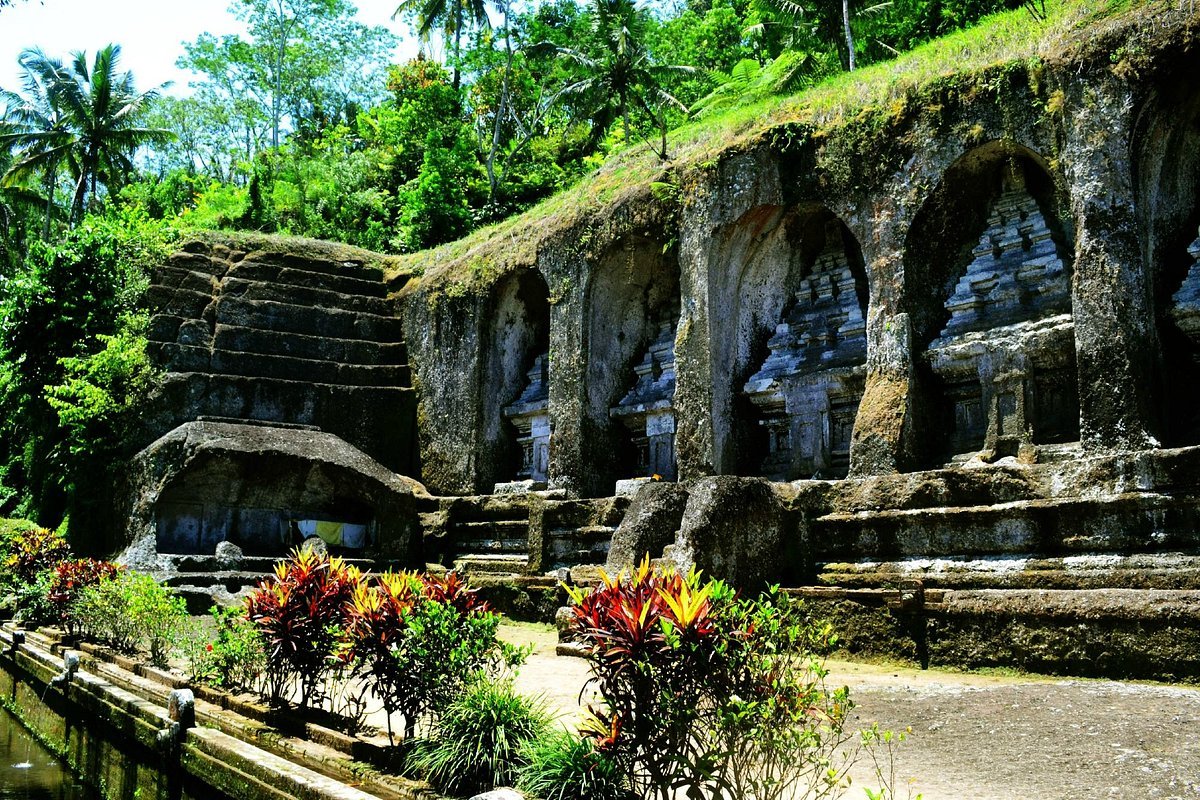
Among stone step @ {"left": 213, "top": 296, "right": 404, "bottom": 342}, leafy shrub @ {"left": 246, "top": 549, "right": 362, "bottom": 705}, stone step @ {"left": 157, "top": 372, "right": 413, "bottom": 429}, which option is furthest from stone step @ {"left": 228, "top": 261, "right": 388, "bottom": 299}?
leafy shrub @ {"left": 246, "top": 549, "right": 362, "bottom": 705}

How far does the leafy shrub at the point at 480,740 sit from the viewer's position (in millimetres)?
4781

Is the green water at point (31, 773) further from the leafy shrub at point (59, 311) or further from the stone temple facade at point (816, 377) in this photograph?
the leafy shrub at point (59, 311)

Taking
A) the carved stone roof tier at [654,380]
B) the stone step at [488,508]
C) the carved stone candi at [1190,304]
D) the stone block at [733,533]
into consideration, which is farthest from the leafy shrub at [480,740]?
the carved stone roof tier at [654,380]

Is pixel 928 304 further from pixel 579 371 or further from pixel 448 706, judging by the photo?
pixel 448 706

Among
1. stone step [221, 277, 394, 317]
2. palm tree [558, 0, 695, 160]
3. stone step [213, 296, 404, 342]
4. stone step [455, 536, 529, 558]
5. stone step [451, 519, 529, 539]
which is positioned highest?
palm tree [558, 0, 695, 160]

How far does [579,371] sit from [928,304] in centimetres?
602

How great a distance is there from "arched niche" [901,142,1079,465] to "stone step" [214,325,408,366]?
11.2 metres

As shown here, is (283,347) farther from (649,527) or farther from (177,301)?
(649,527)

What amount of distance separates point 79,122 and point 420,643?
36027 mm

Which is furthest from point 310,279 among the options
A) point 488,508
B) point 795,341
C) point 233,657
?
point 233,657

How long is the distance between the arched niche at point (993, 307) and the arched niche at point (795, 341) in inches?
50.6

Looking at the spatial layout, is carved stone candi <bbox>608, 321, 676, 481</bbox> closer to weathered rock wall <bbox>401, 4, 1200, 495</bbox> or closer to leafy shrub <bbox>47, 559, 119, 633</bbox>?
weathered rock wall <bbox>401, 4, 1200, 495</bbox>

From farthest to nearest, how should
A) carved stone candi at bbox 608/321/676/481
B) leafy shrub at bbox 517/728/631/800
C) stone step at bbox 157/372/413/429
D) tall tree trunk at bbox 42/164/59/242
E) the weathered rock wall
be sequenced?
tall tree trunk at bbox 42/164/59/242 < stone step at bbox 157/372/413/429 < carved stone candi at bbox 608/321/676/481 < the weathered rock wall < leafy shrub at bbox 517/728/631/800

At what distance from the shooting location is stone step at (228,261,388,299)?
19.5 metres
